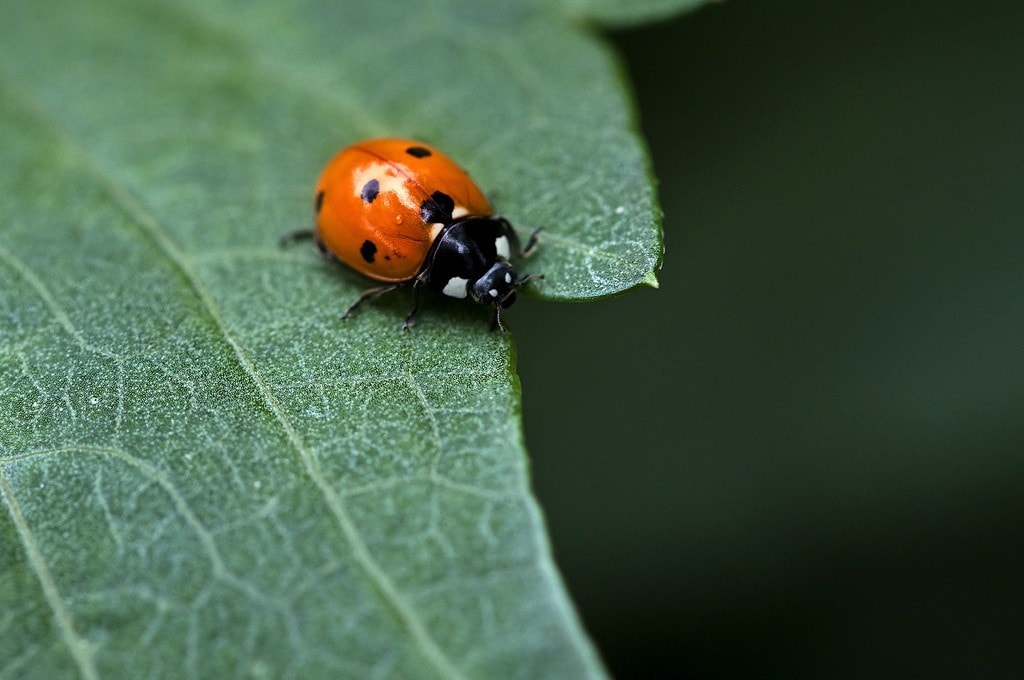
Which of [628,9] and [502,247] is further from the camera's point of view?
[628,9]

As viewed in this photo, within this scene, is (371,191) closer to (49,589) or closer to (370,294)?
(370,294)

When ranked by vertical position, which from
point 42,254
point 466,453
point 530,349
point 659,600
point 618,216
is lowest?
point 659,600

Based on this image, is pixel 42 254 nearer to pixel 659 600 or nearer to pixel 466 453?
pixel 466 453

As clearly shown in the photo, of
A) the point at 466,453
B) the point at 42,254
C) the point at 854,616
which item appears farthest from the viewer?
the point at 854,616

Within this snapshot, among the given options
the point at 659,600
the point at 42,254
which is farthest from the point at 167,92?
the point at 659,600

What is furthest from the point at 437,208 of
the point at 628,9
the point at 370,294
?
the point at 628,9

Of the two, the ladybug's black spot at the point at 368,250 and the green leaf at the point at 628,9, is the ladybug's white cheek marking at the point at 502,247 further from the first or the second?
the green leaf at the point at 628,9

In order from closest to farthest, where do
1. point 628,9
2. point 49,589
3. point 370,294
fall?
point 49,589 < point 370,294 < point 628,9
